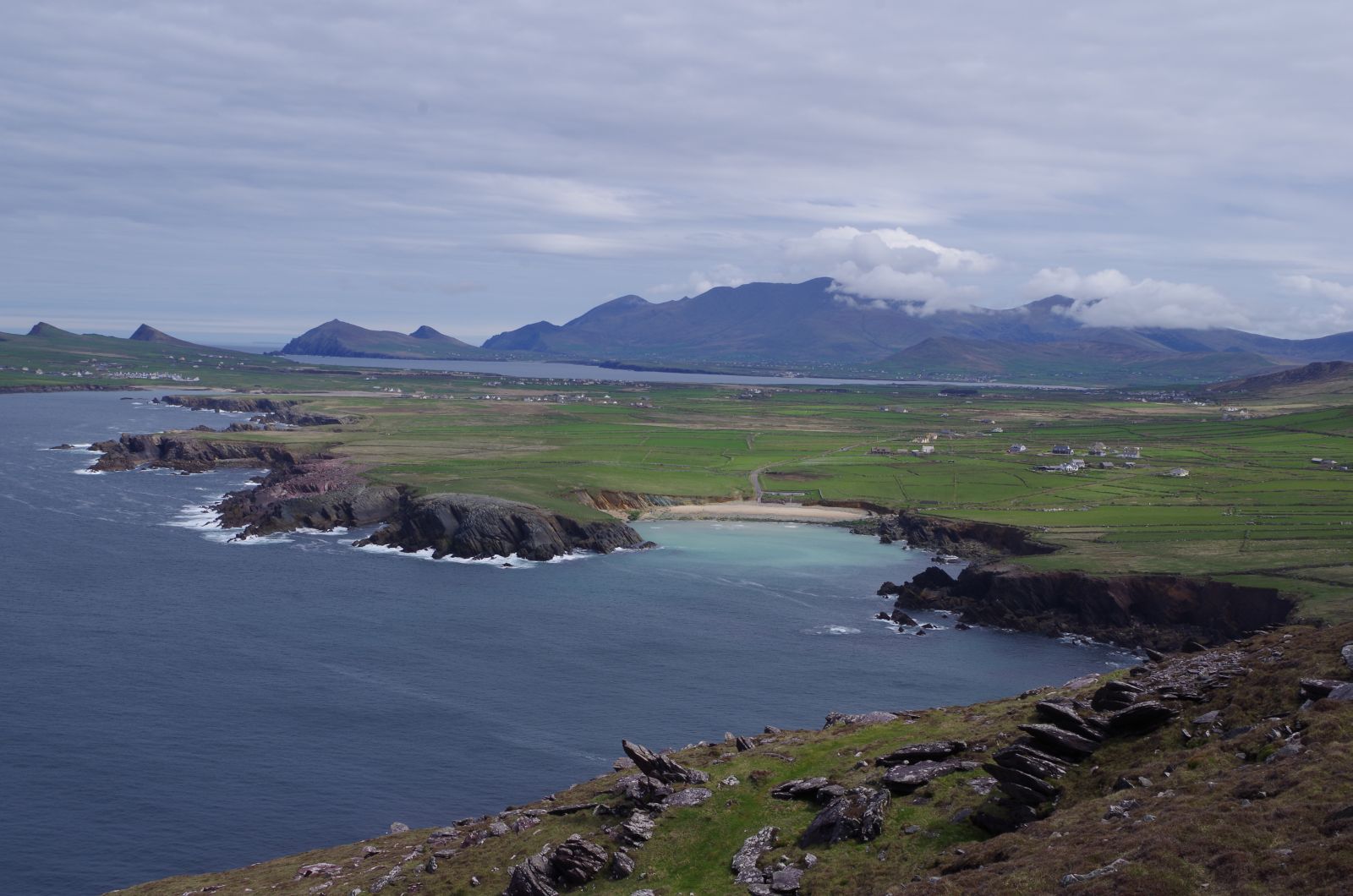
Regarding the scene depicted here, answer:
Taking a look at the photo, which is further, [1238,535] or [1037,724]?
[1238,535]

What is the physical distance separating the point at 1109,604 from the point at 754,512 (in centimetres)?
5436

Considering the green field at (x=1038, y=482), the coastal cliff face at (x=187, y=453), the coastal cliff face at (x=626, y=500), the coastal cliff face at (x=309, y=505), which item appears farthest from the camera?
the coastal cliff face at (x=187, y=453)

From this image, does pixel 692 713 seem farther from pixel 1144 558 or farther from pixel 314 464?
pixel 314 464

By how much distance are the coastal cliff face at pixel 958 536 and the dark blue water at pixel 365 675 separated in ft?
16.6

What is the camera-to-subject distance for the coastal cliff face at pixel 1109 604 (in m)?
77.9

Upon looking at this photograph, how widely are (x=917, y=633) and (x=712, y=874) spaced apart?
170ft

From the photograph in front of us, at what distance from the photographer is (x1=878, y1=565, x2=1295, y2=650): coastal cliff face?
3068 inches

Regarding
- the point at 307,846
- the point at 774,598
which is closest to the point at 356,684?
the point at 307,846

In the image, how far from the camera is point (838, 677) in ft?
228

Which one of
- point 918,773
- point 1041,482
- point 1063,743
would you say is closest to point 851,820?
point 918,773

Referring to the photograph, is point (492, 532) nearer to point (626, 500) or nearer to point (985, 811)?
point (626, 500)

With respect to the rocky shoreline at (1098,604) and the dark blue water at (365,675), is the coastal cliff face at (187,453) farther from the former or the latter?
the rocky shoreline at (1098,604)

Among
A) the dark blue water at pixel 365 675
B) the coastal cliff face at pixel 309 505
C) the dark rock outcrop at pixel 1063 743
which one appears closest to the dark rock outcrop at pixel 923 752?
the dark rock outcrop at pixel 1063 743

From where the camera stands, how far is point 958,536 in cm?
11288
